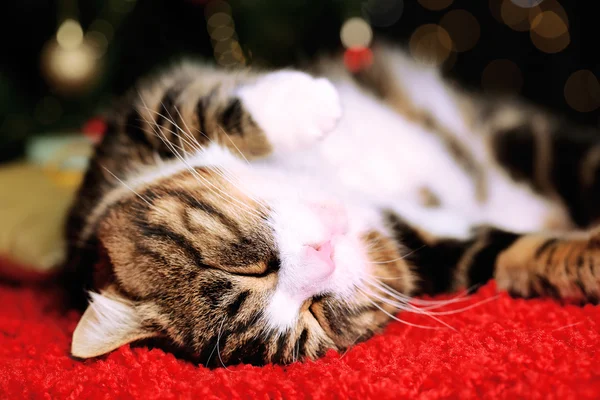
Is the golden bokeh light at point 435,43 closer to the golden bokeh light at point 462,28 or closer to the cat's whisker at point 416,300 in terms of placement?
the golden bokeh light at point 462,28

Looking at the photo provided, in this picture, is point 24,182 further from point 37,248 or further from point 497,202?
point 497,202

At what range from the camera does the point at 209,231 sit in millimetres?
769

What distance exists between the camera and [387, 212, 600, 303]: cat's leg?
80cm

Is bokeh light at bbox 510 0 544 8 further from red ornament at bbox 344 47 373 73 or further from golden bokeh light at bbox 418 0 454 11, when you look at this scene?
red ornament at bbox 344 47 373 73

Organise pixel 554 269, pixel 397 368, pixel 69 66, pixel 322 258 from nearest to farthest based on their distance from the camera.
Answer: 1. pixel 397 368
2. pixel 322 258
3. pixel 554 269
4. pixel 69 66

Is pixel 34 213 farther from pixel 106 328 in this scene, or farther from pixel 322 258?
pixel 322 258

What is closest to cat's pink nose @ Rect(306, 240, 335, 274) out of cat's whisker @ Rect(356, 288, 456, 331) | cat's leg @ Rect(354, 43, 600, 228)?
cat's whisker @ Rect(356, 288, 456, 331)

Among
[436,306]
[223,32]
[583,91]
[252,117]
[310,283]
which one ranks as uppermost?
[223,32]

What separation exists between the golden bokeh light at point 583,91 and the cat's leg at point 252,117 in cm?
128

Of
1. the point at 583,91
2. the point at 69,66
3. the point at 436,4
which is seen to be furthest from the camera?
the point at 436,4

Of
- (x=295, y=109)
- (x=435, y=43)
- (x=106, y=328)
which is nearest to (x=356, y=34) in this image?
(x=435, y=43)

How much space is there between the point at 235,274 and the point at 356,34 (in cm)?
120

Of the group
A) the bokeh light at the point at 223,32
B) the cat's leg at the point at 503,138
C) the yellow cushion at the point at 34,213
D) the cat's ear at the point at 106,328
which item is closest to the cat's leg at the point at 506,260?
the cat's leg at the point at 503,138

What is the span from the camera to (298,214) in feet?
2.45
